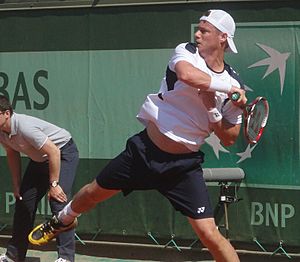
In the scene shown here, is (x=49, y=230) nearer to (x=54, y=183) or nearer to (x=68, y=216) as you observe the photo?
(x=68, y=216)

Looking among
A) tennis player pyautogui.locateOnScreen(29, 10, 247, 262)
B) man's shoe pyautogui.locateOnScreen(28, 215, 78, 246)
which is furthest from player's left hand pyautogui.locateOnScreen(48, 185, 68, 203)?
tennis player pyautogui.locateOnScreen(29, 10, 247, 262)

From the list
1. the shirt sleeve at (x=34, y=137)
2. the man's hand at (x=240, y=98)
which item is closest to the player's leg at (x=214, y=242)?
the man's hand at (x=240, y=98)

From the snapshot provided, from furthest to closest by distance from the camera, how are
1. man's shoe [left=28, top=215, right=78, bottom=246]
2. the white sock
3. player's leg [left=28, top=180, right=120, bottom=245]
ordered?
1. man's shoe [left=28, top=215, right=78, bottom=246]
2. the white sock
3. player's leg [left=28, top=180, right=120, bottom=245]

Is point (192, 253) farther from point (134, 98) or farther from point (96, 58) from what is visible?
point (96, 58)

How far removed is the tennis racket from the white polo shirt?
10 centimetres

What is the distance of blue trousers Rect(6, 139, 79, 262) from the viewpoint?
7.00 metres

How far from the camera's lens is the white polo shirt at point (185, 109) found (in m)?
5.28

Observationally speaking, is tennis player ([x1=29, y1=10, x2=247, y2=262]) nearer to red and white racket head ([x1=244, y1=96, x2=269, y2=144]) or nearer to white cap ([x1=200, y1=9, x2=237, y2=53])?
white cap ([x1=200, y1=9, x2=237, y2=53])

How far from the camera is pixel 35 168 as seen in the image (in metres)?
7.07

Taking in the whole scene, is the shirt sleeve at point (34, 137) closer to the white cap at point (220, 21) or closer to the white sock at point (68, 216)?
the white sock at point (68, 216)

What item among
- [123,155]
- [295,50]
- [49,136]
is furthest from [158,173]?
[295,50]

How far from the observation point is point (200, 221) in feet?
17.4

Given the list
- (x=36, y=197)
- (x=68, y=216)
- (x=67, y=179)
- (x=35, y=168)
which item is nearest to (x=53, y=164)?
(x=67, y=179)

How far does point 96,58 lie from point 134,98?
52 centimetres
